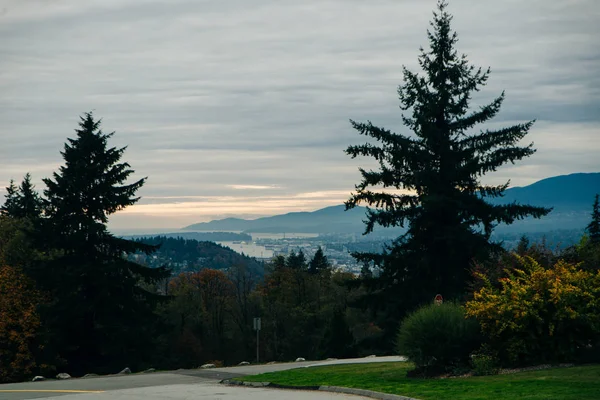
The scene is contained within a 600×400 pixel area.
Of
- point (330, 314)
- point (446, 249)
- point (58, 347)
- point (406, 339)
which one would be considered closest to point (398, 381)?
point (406, 339)

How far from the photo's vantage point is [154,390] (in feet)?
66.2

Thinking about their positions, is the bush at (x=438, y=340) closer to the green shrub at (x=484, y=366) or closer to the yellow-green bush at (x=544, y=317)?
the yellow-green bush at (x=544, y=317)

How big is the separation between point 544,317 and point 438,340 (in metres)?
2.64

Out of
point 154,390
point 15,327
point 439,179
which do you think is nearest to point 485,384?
point 154,390

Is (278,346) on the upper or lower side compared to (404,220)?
lower

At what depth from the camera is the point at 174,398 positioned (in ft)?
58.1

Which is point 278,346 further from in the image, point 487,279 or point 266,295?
point 487,279

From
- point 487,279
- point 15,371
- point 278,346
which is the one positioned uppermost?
point 487,279

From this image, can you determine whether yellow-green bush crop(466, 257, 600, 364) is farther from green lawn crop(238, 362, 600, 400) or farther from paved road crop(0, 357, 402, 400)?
paved road crop(0, 357, 402, 400)

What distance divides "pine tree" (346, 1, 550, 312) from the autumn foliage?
63.2 feet

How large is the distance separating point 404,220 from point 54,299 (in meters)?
21.0

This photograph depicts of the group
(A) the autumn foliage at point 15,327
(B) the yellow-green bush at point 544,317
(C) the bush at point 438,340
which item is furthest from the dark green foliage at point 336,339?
(B) the yellow-green bush at point 544,317

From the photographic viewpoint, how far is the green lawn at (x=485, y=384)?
13959 mm

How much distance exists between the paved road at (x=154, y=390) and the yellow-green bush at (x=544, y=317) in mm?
4524
